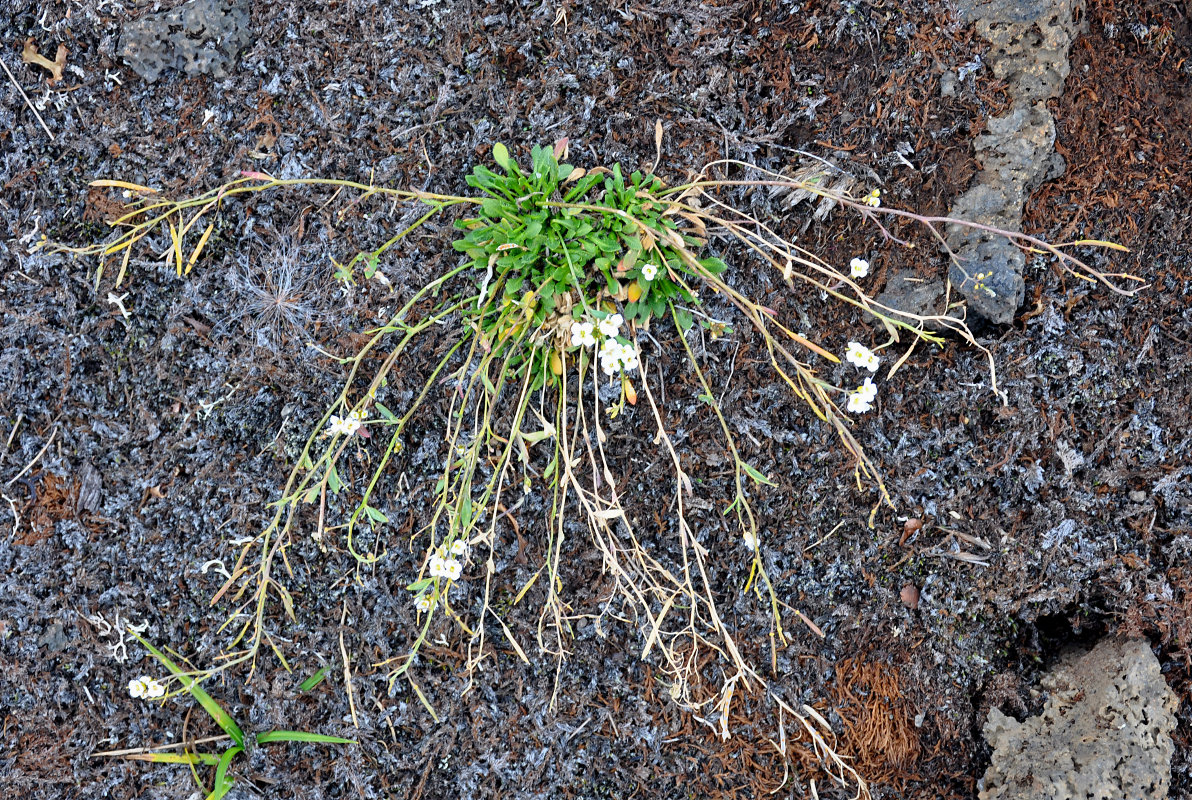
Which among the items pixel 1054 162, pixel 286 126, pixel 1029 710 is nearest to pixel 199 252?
pixel 286 126

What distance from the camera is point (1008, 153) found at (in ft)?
9.01

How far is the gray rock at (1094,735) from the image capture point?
104 inches

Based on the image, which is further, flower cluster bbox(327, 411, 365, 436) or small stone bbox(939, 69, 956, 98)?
small stone bbox(939, 69, 956, 98)

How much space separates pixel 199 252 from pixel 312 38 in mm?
868

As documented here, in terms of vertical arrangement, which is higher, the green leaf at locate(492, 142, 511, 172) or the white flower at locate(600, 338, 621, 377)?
the green leaf at locate(492, 142, 511, 172)

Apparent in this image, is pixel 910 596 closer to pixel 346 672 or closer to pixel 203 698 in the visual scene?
pixel 346 672

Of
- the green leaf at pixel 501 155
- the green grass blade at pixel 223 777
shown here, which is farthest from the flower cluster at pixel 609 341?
the green grass blade at pixel 223 777

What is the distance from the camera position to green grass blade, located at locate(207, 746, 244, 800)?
2.73m

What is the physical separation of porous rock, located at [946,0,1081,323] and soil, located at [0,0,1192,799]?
9 cm

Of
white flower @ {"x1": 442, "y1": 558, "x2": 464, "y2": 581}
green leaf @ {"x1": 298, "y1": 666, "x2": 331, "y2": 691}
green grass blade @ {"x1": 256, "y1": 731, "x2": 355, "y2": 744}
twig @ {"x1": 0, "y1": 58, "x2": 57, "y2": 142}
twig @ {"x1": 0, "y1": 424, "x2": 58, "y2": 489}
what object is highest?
twig @ {"x1": 0, "y1": 58, "x2": 57, "y2": 142}

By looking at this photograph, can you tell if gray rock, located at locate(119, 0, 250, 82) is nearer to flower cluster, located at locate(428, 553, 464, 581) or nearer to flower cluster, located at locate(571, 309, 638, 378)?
flower cluster, located at locate(571, 309, 638, 378)

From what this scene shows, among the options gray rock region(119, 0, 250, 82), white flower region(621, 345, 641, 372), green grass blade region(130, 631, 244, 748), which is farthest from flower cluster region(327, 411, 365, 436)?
gray rock region(119, 0, 250, 82)

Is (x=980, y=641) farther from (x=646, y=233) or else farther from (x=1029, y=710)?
(x=646, y=233)

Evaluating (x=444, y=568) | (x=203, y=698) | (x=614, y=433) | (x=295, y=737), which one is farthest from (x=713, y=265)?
(x=203, y=698)
